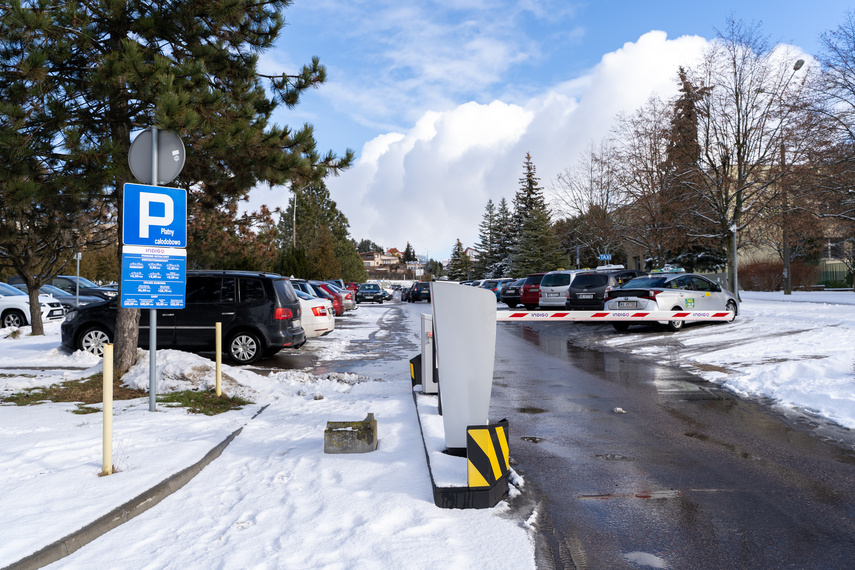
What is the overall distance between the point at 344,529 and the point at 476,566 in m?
0.94

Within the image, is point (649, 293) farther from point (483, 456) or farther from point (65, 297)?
point (65, 297)

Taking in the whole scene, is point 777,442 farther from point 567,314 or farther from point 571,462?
point 567,314

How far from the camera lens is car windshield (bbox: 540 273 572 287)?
25047 millimetres

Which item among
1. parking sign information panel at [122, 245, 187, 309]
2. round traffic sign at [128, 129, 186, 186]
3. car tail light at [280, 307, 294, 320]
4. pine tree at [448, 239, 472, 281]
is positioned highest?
pine tree at [448, 239, 472, 281]

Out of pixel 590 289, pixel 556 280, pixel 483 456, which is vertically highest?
pixel 556 280

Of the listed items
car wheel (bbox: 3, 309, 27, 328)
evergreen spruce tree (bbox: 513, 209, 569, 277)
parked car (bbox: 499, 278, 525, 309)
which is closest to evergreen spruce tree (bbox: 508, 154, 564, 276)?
evergreen spruce tree (bbox: 513, 209, 569, 277)

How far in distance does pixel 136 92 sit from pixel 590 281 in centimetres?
1707

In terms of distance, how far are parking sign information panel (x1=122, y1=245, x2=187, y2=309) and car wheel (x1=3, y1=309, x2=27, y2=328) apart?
52.4 ft

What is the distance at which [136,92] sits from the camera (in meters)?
7.88

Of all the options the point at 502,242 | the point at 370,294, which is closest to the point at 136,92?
the point at 370,294

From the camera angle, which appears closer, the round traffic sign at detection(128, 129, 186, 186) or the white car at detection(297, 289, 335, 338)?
the round traffic sign at detection(128, 129, 186, 186)

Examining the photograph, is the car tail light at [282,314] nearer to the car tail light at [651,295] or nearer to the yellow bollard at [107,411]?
the yellow bollard at [107,411]

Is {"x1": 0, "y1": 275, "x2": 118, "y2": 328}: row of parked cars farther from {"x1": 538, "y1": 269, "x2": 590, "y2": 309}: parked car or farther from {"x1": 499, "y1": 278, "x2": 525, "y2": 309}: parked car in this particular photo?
{"x1": 499, "y1": 278, "x2": 525, "y2": 309}: parked car

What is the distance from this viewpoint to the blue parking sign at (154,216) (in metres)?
6.59
